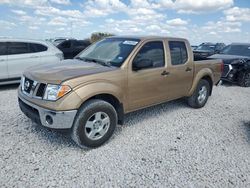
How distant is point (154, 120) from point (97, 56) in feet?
6.04

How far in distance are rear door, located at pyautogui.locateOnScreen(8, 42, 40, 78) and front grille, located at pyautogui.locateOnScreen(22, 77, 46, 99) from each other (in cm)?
377

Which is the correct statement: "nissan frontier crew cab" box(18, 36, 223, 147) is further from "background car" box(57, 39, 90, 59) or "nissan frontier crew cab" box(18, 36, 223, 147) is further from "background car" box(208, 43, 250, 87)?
"background car" box(57, 39, 90, 59)

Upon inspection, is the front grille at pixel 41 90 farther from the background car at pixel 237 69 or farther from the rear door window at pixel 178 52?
the background car at pixel 237 69

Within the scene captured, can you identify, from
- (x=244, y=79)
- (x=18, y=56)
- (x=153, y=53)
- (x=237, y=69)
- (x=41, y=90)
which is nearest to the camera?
(x=41, y=90)

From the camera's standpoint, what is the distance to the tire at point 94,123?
349 cm

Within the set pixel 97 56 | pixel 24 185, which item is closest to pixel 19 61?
pixel 97 56

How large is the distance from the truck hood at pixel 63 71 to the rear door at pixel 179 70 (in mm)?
1546

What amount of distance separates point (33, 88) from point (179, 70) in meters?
2.98

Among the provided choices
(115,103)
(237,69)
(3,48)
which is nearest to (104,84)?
(115,103)

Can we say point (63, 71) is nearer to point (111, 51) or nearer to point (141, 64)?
point (111, 51)

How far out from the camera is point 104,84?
366 cm

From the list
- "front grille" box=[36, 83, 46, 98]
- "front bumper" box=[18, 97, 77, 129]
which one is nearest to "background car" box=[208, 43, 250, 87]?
"front bumper" box=[18, 97, 77, 129]

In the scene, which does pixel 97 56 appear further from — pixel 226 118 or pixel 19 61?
pixel 19 61

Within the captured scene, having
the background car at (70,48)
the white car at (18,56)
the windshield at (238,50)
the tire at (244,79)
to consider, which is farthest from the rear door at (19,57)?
the windshield at (238,50)
